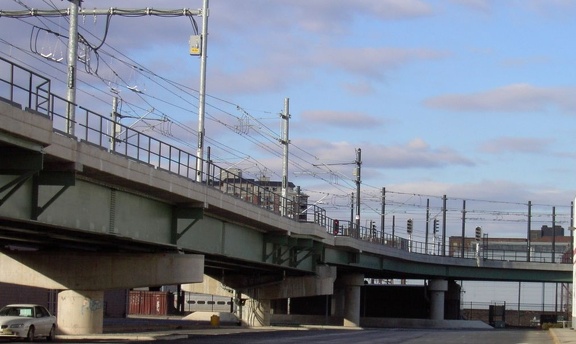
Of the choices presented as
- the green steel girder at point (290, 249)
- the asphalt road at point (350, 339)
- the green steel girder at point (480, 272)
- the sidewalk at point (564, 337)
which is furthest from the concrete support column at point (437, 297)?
the asphalt road at point (350, 339)

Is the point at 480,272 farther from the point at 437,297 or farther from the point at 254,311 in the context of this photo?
the point at 254,311

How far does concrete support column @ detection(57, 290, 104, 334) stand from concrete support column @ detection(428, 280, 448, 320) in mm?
65626

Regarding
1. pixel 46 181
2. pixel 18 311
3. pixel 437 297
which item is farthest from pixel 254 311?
pixel 46 181

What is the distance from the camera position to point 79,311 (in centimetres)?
4091

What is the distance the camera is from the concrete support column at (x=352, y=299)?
89.6m

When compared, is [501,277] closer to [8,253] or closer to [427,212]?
[427,212]

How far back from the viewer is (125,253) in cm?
4138

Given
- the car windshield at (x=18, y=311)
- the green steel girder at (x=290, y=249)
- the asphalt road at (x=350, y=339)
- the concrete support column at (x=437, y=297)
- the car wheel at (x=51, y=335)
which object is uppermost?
the green steel girder at (x=290, y=249)

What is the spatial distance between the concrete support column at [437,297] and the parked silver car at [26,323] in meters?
68.3

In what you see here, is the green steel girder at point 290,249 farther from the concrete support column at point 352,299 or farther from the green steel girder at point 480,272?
the green steel girder at point 480,272

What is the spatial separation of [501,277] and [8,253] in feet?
226

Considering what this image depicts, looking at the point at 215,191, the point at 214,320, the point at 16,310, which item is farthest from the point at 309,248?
the point at 16,310

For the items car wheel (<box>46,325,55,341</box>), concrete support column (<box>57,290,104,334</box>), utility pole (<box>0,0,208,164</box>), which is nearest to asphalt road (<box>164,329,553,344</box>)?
concrete support column (<box>57,290,104,334</box>)

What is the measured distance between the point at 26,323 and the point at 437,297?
71.7 meters
